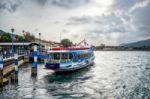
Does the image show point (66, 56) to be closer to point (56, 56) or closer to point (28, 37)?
point (56, 56)

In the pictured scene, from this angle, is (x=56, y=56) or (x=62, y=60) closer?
(x=62, y=60)

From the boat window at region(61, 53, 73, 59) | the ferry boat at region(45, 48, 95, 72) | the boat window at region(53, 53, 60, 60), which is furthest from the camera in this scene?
the boat window at region(61, 53, 73, 59)

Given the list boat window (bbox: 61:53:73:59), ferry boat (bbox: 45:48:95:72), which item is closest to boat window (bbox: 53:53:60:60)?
ferry boat (bbox: 45:48:95:72)

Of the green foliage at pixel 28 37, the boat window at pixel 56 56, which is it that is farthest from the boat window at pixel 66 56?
the green foliage at pixel 28 37

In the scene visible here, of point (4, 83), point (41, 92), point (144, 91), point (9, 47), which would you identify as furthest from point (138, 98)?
point (9, 47)

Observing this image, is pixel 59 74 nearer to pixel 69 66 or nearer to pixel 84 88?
pixel 69 66

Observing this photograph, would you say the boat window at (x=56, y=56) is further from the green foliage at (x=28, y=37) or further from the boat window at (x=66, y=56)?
the green foliage at (x=28, y=37)

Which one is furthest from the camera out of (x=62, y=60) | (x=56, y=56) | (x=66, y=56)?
(x=66, y=56)

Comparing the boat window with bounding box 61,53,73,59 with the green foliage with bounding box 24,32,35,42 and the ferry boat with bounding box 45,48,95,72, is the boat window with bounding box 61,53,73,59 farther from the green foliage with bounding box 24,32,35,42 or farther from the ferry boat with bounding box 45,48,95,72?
the green foliage with bounding box 24,32,35,42

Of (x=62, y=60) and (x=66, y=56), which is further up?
(x=66, y=56)

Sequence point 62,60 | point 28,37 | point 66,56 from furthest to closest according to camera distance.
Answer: point 28,37
point 66,56
point 62,60

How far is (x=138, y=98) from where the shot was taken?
27859 mm

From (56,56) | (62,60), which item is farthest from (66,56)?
(56,56)

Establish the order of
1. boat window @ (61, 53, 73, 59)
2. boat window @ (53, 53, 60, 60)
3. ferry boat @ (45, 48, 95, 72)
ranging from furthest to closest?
boat window @ (61, 53, 73, 59)
boat window @ (53, 53, 60, 60)
ferry boat @ (45, 48, 95, 72)
